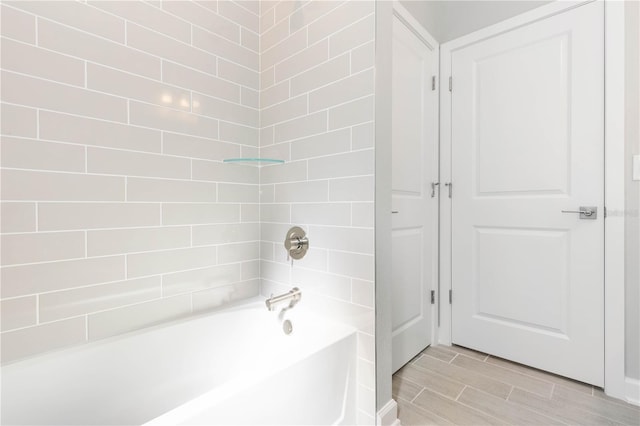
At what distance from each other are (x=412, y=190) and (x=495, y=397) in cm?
117

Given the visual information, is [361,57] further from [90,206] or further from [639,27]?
[639,27]

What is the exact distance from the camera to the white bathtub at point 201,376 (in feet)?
2.89

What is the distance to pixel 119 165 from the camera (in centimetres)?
122

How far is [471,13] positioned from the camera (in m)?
2.00

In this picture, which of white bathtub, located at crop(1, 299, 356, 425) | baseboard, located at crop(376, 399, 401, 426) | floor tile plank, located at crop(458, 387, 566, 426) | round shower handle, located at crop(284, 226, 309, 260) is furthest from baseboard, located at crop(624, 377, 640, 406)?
round shower handle, located at crop(284, 226, 309, 260)

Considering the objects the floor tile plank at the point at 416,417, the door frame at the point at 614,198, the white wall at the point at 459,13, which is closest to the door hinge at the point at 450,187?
the door frame at the point at 614,198

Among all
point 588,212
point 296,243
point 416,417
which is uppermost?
point 588,212

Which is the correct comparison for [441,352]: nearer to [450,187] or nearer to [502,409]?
[502,409]

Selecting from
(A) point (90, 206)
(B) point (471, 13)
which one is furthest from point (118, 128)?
(B) point (471, 13)

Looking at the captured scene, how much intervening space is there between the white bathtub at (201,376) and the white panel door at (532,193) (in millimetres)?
1201

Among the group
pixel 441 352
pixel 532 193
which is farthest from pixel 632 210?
pixel 441 352

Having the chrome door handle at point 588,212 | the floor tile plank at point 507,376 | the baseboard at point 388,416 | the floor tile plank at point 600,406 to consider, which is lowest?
the floor tile plank at point 600,406

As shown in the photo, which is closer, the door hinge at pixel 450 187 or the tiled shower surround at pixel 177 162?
the tiled shower surround at pixel 177 162

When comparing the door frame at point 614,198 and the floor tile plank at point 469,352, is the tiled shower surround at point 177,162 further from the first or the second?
the door frame at point 614,198
